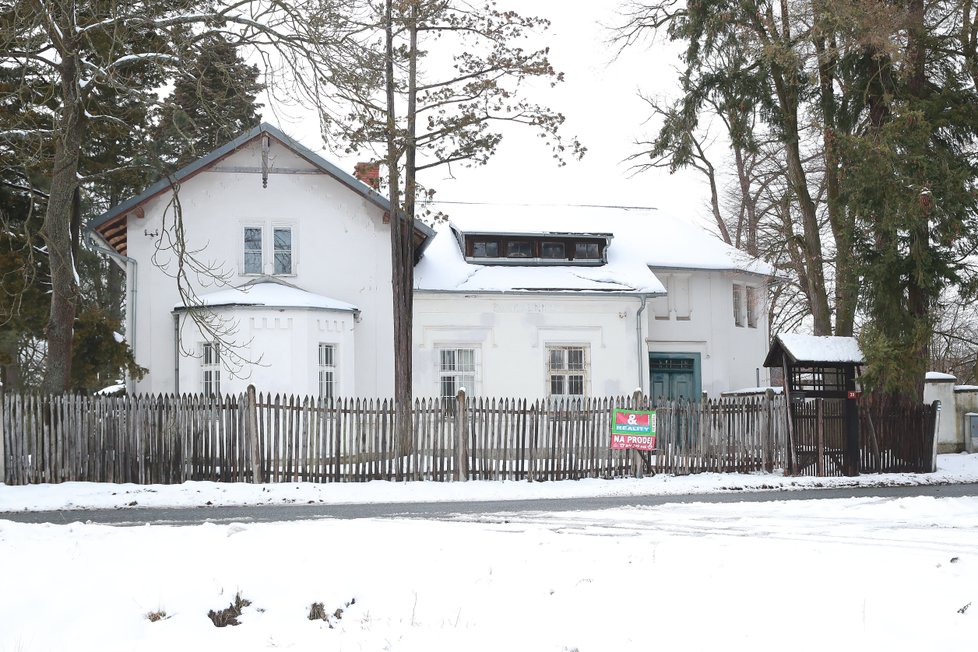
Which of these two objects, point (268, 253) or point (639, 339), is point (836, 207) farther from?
point (268, 253)

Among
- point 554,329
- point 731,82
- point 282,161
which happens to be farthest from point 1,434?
point 731,82

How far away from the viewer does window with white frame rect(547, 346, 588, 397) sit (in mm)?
27344

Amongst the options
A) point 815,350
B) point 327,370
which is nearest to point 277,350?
point 327,370

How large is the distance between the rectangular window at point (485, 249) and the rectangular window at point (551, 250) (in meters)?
1.28

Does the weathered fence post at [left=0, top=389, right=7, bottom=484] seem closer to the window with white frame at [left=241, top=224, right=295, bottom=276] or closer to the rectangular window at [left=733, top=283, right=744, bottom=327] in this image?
the window with white frame at [left=241, top=224, right=295, bottom=276]

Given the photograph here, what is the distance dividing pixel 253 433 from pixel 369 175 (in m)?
7.63

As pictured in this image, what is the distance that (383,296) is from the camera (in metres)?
25.6

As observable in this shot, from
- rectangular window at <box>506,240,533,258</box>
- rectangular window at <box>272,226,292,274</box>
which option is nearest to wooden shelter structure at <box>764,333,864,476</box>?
rectangular window at <box>506,240,533,258</box>

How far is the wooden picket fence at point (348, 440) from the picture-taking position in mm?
18328

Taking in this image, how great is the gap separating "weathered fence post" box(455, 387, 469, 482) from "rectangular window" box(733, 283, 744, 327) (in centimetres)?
1403

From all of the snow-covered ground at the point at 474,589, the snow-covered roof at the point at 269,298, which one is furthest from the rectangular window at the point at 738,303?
the snow-covered ground at the point at 474,589

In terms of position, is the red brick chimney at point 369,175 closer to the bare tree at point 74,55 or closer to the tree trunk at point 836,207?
the bare tree at point 74,55

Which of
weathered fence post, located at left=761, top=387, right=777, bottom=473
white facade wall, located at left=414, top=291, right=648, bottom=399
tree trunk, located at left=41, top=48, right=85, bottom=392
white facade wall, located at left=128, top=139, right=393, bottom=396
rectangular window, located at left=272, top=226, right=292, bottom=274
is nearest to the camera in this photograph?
tree trunk, located at left=41, top=48, right=85, bottom=392

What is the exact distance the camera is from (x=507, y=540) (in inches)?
362
